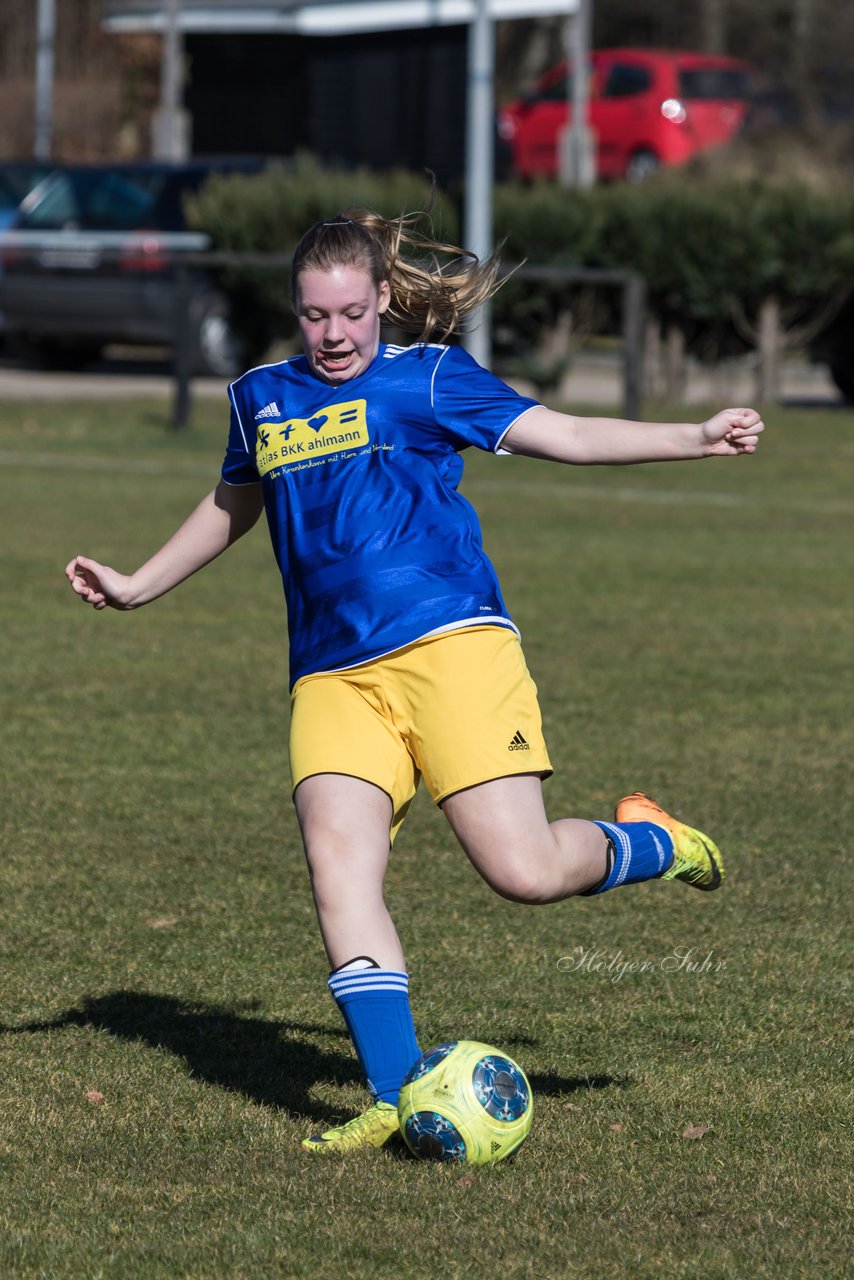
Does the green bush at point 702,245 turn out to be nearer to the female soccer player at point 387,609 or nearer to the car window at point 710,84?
the car window at point 710,84

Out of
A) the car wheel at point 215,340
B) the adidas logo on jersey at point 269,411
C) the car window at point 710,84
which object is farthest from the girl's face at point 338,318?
the car window at point 710,84

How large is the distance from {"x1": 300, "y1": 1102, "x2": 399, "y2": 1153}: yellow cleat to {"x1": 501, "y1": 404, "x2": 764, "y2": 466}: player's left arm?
1.30 m

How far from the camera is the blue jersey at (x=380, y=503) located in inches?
163

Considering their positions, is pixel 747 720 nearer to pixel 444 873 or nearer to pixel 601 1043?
pixel 444 873

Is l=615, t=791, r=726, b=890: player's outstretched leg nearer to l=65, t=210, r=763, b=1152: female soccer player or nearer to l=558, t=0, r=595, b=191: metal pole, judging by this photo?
l=65, t=210, r=763, b=1152: female soccer player

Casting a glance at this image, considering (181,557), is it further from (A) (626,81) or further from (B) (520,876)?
(A) (626,81)

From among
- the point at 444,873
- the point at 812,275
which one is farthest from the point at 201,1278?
the point at 812,275

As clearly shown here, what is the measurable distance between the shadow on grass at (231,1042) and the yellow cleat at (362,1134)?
0.79ft

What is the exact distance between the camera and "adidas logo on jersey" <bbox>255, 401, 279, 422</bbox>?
427 centimetres

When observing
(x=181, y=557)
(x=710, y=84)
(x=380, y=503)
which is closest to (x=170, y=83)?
(x=710, y=84)

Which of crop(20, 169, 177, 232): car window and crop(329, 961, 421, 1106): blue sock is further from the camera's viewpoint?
crop(20, 169, 177, 232): car window

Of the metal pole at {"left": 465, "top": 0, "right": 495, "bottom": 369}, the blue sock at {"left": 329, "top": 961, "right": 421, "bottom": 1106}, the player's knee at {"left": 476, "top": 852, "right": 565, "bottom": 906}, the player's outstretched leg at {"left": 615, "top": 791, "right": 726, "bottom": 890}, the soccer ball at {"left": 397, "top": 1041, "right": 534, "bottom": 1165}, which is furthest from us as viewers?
the metal pole at {"left": 465, "top": 0, "right": 495, "bottom": 369}

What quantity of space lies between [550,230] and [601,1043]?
18538 millimetres

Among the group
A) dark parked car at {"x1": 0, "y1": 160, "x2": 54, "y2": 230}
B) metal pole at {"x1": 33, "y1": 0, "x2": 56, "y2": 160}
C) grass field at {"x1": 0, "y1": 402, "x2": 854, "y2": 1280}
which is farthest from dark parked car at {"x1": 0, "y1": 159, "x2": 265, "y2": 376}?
metal pole at {"x1": 33, "y1": 0, "x2": 56, "y2": 160}
